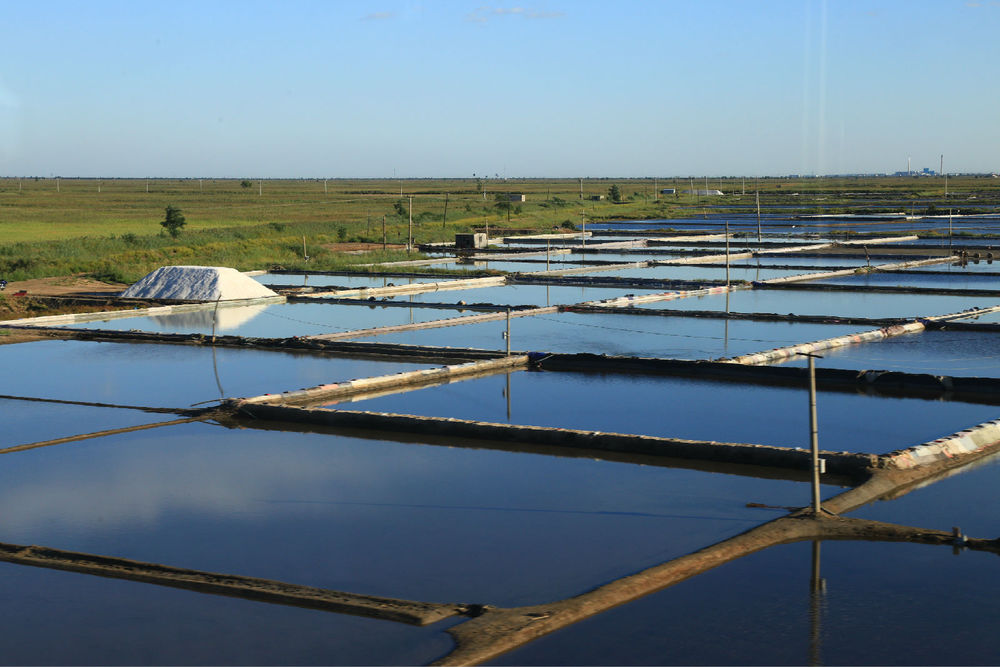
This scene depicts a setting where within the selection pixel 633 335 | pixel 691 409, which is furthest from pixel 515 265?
pixel 691 409

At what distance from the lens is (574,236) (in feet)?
126

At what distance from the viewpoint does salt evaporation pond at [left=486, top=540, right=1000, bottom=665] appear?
5.07m

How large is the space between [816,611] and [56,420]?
7086mm

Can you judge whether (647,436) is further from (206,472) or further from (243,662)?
(243,662)

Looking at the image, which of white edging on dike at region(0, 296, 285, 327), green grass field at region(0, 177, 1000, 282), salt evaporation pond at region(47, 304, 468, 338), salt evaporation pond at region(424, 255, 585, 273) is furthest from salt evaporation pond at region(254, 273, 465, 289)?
salt evaporation pond at region(47, 304, 468, 338)

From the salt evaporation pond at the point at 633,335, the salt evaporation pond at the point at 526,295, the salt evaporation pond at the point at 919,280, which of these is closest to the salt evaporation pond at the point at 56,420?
the salt evaporation pond at the point at 633,335

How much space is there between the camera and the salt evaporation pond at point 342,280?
22.5m

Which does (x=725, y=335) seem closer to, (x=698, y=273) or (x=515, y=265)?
(x=698, y=273)

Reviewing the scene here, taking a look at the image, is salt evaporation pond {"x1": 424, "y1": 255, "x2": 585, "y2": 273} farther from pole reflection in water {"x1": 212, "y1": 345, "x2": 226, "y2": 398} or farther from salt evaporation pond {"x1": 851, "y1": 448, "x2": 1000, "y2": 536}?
salt evaporation pond {"x1": 851, "y1": 448, "x2": 1000, "y2": 536}

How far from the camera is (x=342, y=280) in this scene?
2353 centimetres

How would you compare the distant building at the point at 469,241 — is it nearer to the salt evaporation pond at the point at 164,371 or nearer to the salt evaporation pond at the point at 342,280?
the salt evaporation pond at the point at 342,280

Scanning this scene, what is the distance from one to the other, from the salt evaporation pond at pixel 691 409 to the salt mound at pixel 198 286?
853 cm

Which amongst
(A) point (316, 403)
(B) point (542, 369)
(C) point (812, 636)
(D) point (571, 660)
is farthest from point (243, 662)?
(B) point (542, 369)

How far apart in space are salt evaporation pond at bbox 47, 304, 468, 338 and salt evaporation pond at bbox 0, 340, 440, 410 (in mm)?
1489
